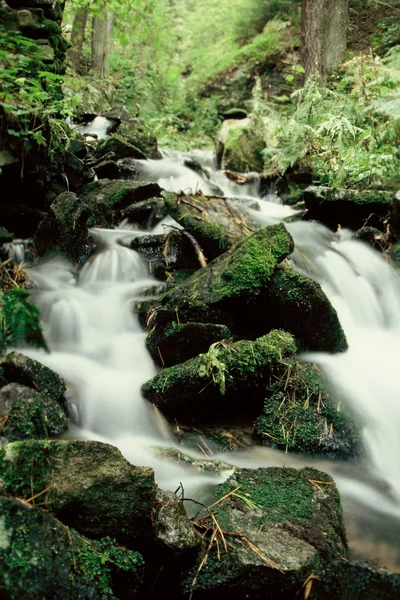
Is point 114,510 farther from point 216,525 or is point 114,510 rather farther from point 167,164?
point 167,164

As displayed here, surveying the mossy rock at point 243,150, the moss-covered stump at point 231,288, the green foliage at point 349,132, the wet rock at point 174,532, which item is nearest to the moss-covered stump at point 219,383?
the moss-covered stump at point 231,288

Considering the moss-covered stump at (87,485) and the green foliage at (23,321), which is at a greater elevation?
the green foliage at (23,321)

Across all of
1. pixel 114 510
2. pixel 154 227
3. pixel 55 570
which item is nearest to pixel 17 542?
pixel 55 570

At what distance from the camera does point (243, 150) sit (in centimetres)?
1219

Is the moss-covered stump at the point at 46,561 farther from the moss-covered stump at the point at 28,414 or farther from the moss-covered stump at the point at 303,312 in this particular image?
the moss-covered stump at the point at 303,312

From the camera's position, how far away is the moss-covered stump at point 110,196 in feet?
23.9

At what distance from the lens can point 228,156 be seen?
1235 centimetres

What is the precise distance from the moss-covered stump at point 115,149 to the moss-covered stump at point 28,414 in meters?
6.82

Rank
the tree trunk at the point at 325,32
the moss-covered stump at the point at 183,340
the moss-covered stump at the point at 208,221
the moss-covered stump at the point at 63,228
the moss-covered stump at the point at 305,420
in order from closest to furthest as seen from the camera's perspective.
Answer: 1. the moss-covered stump at the point at 305,420
2. the moss-covered stump at the point at 183,340
3. the moss-covered stump at the point at 208,221
4. the moss-covered stump at the point at 63,228
5. the tree trunk at the point at 325,32

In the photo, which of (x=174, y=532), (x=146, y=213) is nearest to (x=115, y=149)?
(x=146, y=213)

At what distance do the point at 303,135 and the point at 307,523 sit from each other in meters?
8.66

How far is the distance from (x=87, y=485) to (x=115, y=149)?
841 centimetres

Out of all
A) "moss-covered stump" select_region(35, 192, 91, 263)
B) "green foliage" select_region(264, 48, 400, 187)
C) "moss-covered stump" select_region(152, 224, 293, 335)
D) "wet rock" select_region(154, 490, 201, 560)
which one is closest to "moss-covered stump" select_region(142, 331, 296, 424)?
"moss-covered stump" select_region(152, 224, 293, 335)

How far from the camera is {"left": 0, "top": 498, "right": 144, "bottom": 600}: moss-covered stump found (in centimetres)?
183
